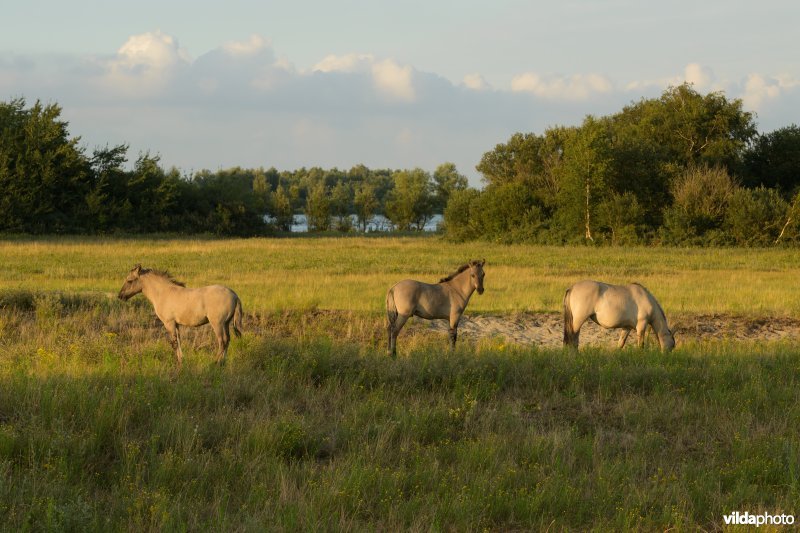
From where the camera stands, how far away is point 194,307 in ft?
40.6

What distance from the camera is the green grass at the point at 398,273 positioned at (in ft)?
71.5

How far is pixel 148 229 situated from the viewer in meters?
67.9

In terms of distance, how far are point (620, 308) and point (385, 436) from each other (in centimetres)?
715

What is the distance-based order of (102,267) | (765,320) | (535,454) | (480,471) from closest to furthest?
(480,471) < (535,454) < (765,320) < (102,267)

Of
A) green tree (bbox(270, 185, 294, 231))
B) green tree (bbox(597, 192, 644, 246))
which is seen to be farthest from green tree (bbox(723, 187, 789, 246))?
green tree (bbox(270, 185, 294, 231))

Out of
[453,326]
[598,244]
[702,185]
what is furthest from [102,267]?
[702,185]

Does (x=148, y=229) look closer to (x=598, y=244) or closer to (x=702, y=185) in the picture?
(x=598, y=244)

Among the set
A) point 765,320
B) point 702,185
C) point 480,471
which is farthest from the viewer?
point 702,185

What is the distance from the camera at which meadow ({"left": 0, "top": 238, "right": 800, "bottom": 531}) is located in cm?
636

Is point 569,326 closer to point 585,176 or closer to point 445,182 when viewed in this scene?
point 585,176

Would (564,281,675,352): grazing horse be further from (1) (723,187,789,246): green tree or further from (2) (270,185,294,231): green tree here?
(2) (270,185,294,231): green tree

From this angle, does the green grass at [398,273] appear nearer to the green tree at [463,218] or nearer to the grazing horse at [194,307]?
the grazing horse at [194,307]

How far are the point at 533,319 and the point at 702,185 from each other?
38.0 metres

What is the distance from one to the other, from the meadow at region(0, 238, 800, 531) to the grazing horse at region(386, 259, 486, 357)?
2.69ft
